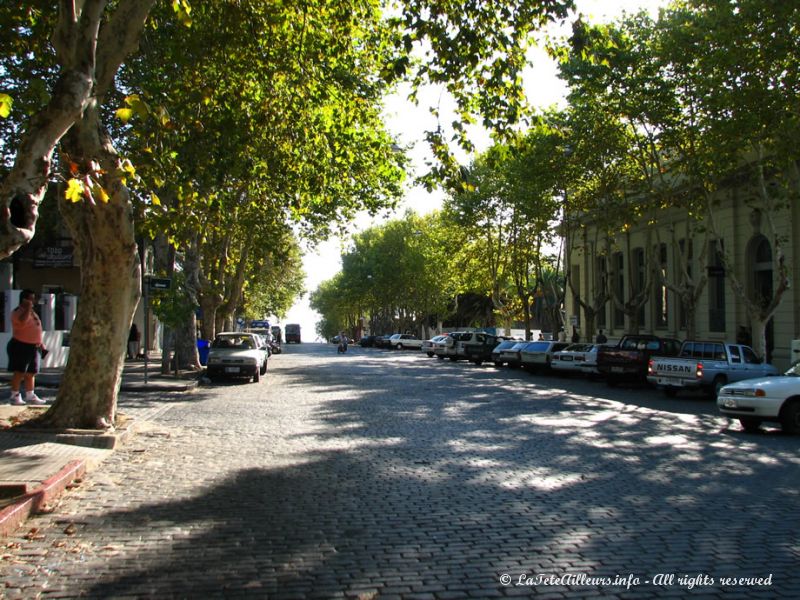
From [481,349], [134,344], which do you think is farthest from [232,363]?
[481,349]

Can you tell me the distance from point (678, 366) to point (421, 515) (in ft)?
47.7

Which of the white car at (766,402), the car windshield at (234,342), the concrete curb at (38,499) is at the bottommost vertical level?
the concrete curb at (38,499)

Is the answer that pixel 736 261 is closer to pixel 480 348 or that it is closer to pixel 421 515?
pixel 480 348

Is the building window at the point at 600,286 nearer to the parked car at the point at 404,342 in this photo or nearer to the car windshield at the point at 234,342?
the car windshield at the point at 234,342

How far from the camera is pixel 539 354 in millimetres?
30469

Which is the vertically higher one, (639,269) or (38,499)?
(639,269)

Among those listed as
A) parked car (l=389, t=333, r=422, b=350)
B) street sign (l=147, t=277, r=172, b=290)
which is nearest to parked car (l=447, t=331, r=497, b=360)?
street sign (l=147, t=277, r=172, b=290)

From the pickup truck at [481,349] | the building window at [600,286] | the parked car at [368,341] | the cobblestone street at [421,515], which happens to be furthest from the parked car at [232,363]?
the parked car at [368,341]

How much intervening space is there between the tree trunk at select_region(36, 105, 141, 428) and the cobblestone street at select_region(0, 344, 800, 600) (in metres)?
0.98

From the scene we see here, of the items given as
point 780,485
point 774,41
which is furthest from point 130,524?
point 774,41

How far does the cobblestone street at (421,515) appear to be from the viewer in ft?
16.2

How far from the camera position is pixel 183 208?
11.9 metres

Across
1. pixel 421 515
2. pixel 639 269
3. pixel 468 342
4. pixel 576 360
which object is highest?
pixel 639 269

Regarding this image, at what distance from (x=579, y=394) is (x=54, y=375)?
15.1 meters
